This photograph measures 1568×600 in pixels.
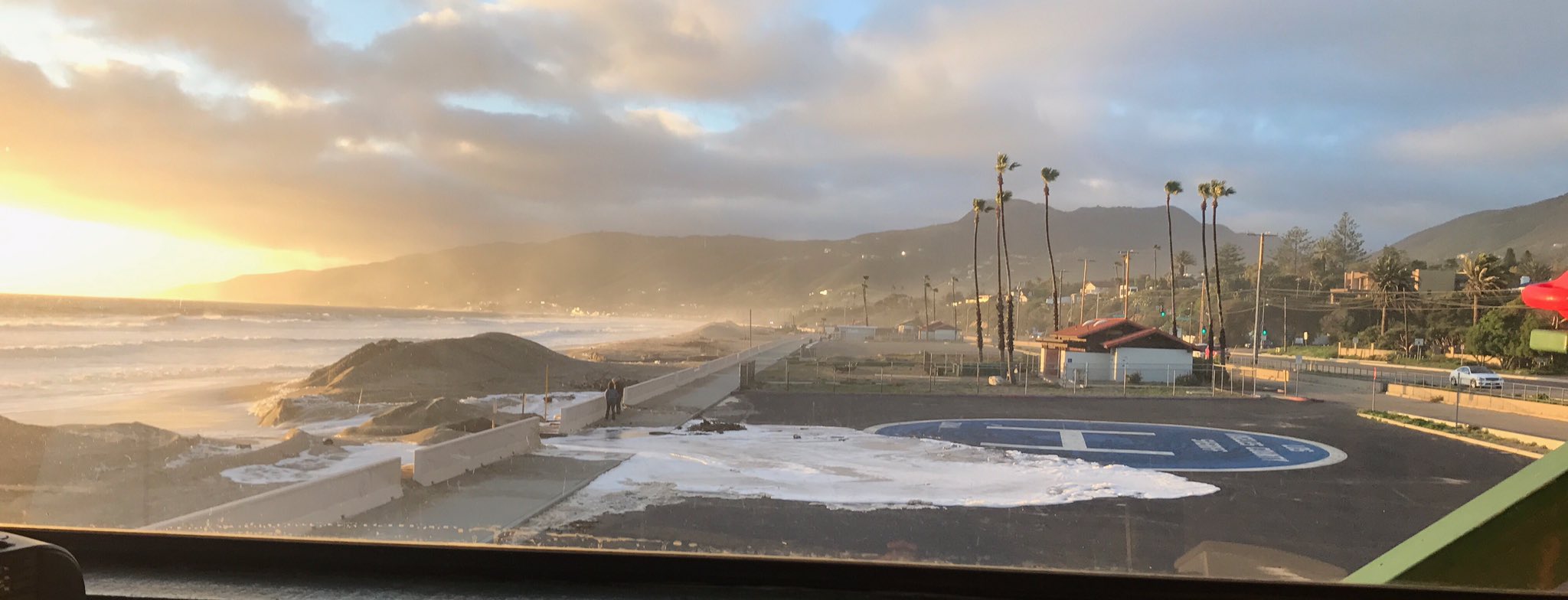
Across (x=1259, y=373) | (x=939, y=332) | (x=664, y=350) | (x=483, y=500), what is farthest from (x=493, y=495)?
(x=939, y=332)

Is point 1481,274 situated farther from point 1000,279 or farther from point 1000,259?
point 1000,259

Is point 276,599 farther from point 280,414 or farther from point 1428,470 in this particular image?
point 280,414

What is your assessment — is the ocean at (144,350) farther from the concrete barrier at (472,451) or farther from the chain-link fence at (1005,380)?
the chain-link fence at (1005,380)

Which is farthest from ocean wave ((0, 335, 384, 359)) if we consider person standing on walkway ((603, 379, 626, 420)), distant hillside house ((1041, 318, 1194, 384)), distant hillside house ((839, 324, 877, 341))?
distant hillside house ((839, 324, 877, 341))

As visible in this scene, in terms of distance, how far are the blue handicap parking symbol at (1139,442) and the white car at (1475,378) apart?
5.52 ft

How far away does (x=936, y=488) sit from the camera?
7.33 metres

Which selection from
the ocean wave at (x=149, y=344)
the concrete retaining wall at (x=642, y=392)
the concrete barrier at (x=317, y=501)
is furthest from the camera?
the ocean wave at (x=149, y=344)

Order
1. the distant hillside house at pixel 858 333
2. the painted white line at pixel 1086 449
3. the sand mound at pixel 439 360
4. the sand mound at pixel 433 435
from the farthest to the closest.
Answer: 1. the distant hillside house at pixel 858 333
2. the sand mound at pixel 439 360
3. the painted white line at pixel 1086 449
4. the sand mound at pixel 433 435

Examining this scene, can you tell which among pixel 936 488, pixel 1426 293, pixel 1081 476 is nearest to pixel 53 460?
pixel 936 488

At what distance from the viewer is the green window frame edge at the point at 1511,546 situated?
1.72 meters

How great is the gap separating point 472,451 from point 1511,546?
7608 millimetres

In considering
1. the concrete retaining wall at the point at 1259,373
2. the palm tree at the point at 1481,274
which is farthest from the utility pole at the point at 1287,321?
the concrete retaining wall at the point at 1259,373

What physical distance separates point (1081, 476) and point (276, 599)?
7565 mm

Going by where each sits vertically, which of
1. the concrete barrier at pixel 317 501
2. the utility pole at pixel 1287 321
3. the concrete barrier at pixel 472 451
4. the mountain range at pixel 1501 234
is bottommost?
the concrete barrier at pixel 472 451
